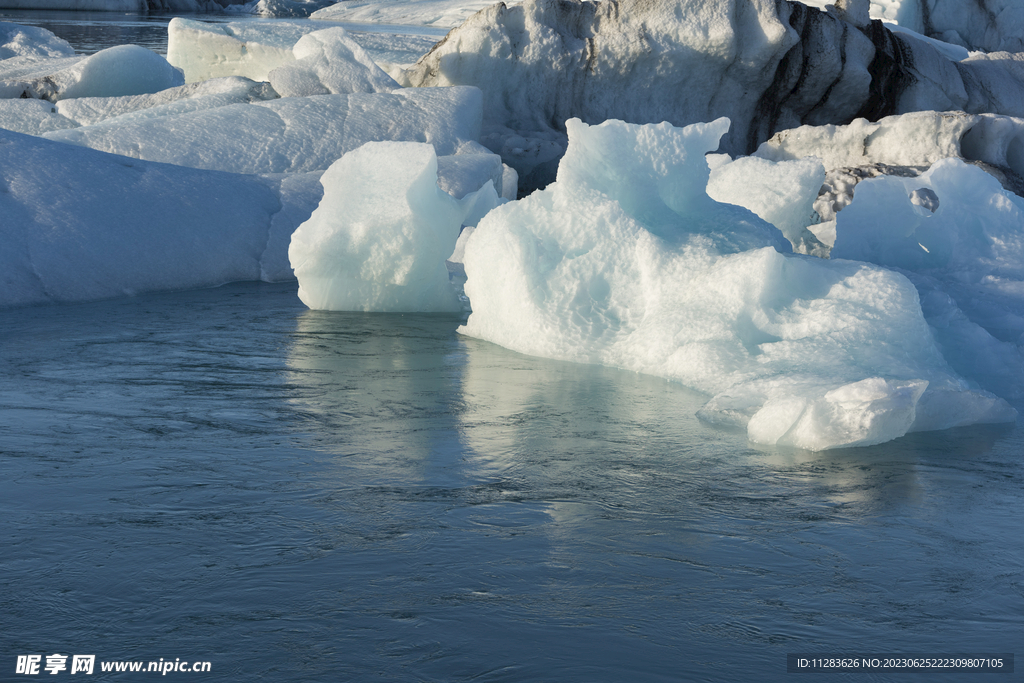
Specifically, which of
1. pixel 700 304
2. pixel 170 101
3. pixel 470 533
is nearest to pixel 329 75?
pixel 170 101

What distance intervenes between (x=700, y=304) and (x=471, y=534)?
1970 millimetres

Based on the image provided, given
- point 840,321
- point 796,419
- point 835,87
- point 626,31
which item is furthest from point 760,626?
point 835,87

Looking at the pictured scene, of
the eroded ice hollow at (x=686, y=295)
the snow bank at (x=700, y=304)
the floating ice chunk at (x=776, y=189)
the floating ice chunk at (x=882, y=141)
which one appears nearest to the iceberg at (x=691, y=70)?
the floating ice chunk at (x=882, y=141)

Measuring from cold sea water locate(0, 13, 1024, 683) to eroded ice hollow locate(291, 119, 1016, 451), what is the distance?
0.14 metres

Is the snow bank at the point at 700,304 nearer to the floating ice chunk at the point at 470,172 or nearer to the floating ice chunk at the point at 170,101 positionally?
the floating ice chunk at the point at 470,172

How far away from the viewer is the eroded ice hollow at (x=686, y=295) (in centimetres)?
341

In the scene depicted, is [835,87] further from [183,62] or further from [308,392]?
[308,392]

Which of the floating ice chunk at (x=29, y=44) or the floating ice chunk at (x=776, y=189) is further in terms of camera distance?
the floating ice chunk at (x=29, y=44)

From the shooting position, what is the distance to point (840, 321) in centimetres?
383

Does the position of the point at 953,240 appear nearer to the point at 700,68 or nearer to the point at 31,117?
the point at 700,68

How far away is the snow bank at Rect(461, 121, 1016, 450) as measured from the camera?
3.38 meters

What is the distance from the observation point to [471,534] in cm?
240

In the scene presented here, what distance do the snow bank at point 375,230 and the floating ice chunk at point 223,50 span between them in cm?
575

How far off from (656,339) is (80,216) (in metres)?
3.27
